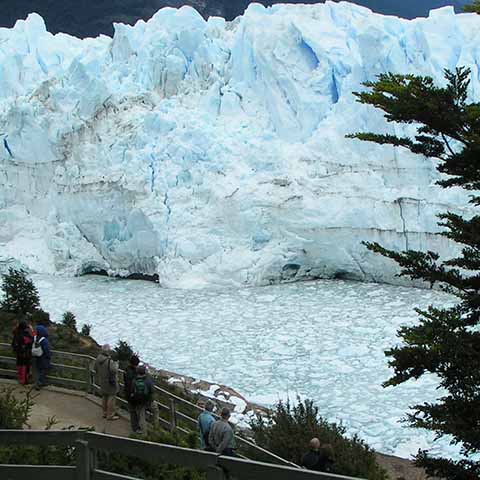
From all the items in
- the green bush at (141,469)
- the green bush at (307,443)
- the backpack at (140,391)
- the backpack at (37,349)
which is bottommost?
the green bush at (307,443)

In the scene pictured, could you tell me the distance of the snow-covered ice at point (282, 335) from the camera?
10352mm

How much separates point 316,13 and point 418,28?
3200 mm

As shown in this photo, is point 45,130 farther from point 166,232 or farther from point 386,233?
point 386,233

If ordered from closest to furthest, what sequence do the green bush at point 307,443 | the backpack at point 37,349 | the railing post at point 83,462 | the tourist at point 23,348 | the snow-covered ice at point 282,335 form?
the railing post at point 83,462
the green bush at point 307,443
the backpack at point 37,349
the tourist at point 23,348
the snow-covered ice at point 282,335

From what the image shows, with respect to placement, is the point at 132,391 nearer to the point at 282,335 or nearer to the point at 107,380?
the point at 107,380

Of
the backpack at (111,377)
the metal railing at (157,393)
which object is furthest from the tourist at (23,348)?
the backpack at (111,377)

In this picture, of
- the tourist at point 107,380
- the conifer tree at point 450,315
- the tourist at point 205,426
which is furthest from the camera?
the tourist at point 107,380

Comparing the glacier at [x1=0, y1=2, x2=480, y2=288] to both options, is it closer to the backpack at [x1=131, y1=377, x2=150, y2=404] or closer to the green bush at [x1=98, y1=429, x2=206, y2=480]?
the backpack at [x1=131, y1=377, x2=150, y2=404]

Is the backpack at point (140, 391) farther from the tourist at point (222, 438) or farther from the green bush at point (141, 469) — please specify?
the green bush at point (141, 469)

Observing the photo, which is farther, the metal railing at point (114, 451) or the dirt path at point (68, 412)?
the dirt path at point (68, 412)

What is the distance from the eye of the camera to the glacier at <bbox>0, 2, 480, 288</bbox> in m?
16.5

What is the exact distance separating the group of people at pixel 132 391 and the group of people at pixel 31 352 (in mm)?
888

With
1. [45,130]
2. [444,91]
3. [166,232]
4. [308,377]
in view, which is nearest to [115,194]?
[166,232]

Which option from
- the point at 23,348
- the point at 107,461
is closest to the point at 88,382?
the point at 23,348
